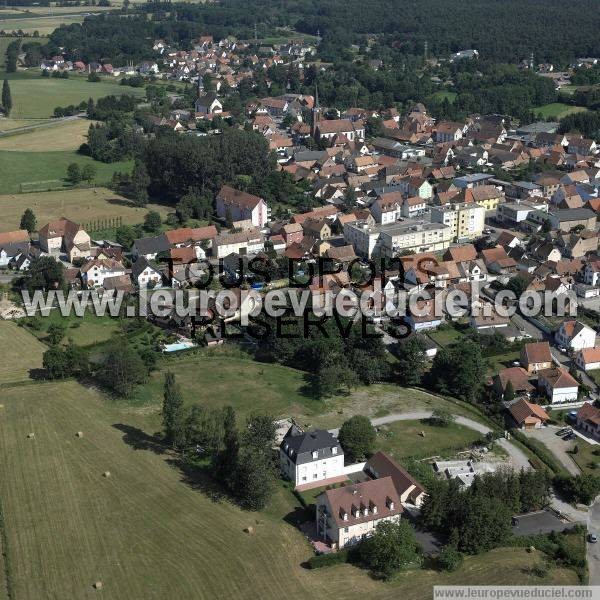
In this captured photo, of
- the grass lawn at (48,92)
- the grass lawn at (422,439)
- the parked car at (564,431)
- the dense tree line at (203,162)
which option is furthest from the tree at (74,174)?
the parked car at (564,431)

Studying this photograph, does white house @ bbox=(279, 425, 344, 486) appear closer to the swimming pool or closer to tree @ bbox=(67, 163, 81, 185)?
the swimming pool

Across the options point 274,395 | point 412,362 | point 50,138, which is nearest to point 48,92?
point 50,138

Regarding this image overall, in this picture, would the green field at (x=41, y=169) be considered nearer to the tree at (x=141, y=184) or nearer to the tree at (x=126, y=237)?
the tree at (x=141, y=184)

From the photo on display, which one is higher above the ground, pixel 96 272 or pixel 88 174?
pixel 88 174

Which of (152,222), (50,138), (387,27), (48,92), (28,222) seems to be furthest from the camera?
(387,27)

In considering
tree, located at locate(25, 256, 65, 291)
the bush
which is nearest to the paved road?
the bush

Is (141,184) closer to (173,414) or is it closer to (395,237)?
(395,237)

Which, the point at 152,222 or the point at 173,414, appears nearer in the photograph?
the point at 173,414
